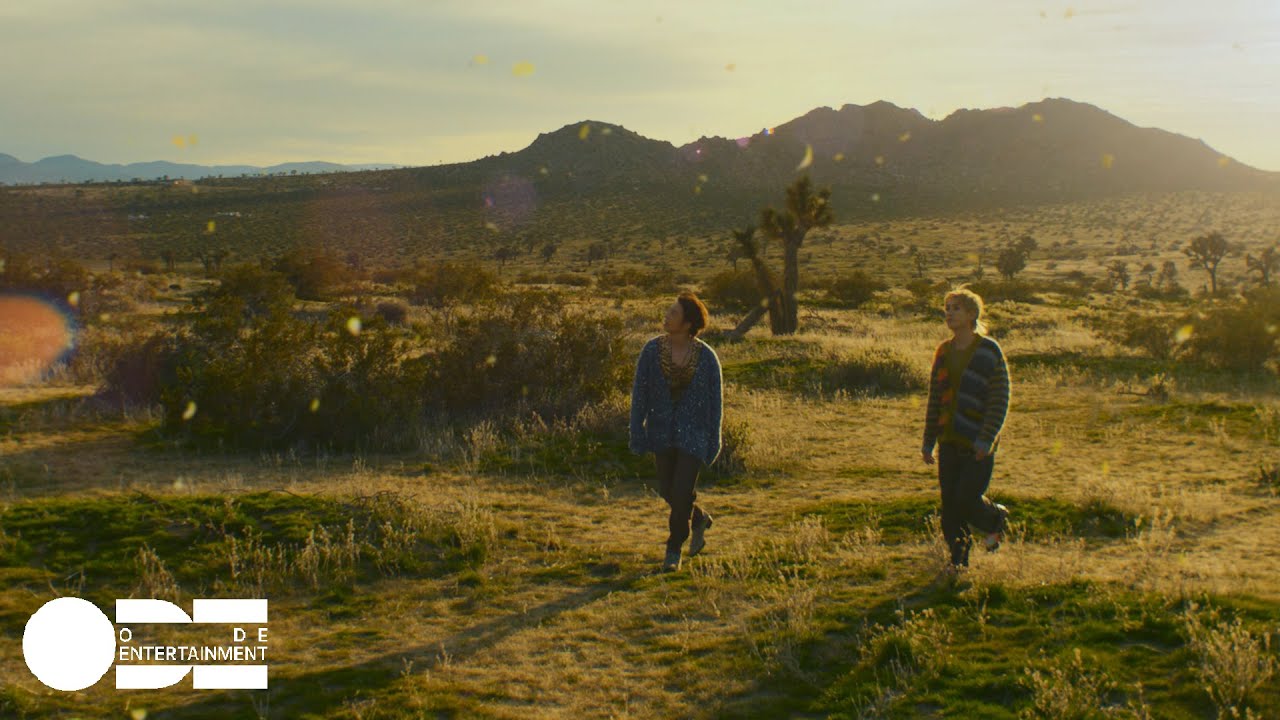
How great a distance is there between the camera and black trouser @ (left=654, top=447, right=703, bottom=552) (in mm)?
6184

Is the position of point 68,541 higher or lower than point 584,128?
lower

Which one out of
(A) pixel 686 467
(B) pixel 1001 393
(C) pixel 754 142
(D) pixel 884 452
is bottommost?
(D) pixel 884 452

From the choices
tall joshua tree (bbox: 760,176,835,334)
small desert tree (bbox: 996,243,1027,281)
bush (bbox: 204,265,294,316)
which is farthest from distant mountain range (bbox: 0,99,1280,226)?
bush (bbox: 204,265,294,316)

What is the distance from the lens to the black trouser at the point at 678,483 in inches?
243

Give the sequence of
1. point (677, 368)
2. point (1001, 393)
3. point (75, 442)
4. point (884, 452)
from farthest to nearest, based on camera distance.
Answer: point (884, 452), point (75, 442), point (677, 368), point (1001, 393)

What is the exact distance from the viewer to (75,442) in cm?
1032

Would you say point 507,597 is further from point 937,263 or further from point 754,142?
point 754,142

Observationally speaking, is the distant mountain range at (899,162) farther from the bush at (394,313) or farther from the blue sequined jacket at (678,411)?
the blue sequined jacket at (678,411)

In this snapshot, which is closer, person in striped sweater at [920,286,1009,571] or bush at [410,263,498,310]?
person in striped sweater at [920,286,1009,571]

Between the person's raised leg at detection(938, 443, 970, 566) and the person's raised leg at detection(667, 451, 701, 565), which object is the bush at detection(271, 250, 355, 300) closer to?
the person's raised leg at detection(667, 451, 701, 565)

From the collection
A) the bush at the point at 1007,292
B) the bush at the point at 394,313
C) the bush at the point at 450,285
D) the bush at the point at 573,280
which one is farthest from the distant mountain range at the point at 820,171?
the bush at the point at 394,313

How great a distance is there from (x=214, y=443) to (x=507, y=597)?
19.9 ft

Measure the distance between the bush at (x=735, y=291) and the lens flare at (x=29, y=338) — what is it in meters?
21.5

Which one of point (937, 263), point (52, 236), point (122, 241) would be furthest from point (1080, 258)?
point (52, 236)
